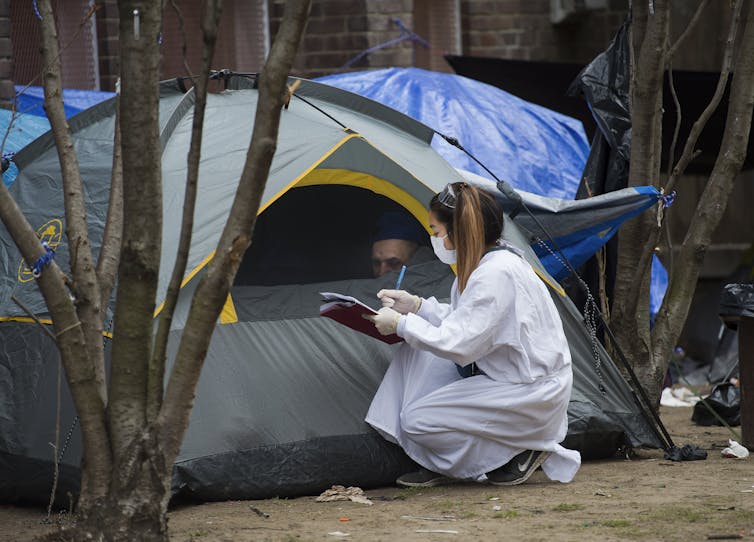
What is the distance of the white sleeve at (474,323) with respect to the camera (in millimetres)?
4461

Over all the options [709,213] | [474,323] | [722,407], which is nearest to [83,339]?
[474,323]

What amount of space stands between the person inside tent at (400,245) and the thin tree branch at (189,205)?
7.21ft

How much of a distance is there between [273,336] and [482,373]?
0.85 meters

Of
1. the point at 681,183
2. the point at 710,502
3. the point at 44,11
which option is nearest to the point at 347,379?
the point at 710,502

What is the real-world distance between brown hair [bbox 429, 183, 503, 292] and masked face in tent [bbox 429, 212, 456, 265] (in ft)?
0.06

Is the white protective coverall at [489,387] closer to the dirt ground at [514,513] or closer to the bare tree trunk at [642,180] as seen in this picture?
the dirt ground at [514,513]

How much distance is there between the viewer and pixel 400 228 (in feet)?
18.3

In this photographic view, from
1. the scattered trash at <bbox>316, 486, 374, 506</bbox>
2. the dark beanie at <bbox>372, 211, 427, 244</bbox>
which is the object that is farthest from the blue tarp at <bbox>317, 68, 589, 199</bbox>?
the scattered trash at <bbox>316, 486, 374, 506</bbox>

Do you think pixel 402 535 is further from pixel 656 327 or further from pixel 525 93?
pixel 525 93

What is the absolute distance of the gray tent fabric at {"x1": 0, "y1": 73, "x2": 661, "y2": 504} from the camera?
453 cm

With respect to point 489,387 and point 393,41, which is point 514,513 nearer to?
point 489,387

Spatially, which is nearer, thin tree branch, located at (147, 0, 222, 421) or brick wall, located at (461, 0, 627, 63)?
thin tree branch, located at (147, 0, 222, 421)

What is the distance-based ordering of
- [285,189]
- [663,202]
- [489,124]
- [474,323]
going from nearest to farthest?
[474,323] < [285,189] < [663,202] < [489,124]

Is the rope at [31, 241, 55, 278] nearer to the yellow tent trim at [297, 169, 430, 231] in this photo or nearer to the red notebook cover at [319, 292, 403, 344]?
the red notebook cover at [319, 292, 403, 344]
